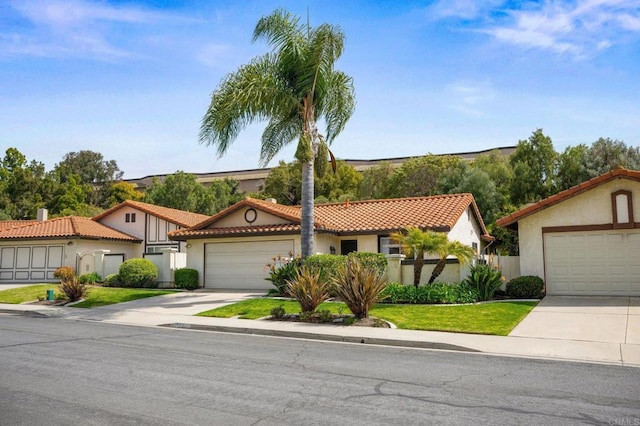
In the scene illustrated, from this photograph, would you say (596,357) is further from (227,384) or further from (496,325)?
(227,384)

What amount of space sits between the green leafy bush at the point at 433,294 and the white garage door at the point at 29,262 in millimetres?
20884

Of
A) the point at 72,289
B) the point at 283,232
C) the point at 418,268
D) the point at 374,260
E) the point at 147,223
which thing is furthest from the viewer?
the point at 147,223

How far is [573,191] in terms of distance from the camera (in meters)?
19.7

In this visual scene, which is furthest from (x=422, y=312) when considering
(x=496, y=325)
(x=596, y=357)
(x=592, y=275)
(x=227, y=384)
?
(x=227, y=384)

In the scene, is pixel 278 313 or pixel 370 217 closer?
pixel 278 313

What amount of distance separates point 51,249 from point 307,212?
60.8 feet

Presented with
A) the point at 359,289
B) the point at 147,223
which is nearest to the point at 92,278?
the point at 147,223

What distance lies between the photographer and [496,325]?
13.8 meters

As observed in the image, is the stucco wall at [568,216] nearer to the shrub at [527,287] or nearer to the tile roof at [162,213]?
the shrub at [527,287]

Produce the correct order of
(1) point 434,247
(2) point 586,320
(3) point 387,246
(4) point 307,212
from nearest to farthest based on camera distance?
1. (2) point 586,320
2. (1) point 434,247
3. (4) point 307,212
4. (3) point 387,246

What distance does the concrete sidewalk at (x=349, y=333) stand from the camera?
10.7m

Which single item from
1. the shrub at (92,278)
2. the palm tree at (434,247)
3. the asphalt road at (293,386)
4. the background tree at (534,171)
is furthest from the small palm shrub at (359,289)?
the background tree at (534,171)

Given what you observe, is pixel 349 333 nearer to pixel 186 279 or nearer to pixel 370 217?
pixel 370 217

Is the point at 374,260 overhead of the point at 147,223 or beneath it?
beneath
